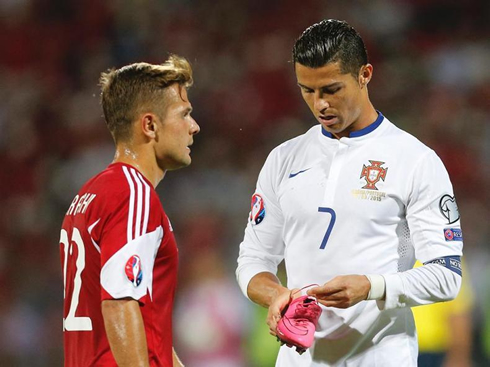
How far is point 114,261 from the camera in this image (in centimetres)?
238

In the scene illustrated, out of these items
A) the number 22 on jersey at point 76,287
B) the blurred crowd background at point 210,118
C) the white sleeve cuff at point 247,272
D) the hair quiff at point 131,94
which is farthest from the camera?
the blurred crowd background at point 210,118

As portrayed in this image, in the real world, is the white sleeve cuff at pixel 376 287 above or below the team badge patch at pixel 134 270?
below

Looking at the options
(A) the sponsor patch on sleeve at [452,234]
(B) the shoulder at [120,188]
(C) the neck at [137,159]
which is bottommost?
(A) the sponsor patch on sleeve at [452,234]

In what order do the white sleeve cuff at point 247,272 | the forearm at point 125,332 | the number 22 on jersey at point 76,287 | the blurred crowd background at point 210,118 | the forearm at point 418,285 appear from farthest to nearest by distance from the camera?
the blurred crowd background at point 210,118, the white sleeve cuff at point 247,272, the forearm at point 418,285, the number 22 on jersey at point 76,287, the forearm at point 125,332

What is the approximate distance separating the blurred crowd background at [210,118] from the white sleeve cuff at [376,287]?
2793 millimetres

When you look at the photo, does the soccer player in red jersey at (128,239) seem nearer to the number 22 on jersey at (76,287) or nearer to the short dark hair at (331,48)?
the number 22 on jersey at (76,287)

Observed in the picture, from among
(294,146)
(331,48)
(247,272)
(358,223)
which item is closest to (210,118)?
(294,146)

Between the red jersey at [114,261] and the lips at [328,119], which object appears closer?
the red jersey at [114,261]

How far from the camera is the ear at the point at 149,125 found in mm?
2701

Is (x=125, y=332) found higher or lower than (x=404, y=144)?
lower

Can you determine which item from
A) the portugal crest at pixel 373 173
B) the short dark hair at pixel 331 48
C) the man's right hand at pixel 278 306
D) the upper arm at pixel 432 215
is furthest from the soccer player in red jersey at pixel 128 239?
the upper arm at pixel 432 215

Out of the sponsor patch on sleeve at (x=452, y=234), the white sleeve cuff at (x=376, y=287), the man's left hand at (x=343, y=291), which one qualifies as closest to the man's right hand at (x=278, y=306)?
the man's left hand at (x=343, y=291)

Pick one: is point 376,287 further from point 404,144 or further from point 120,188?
point 120,188

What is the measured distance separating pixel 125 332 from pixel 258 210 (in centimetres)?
87
